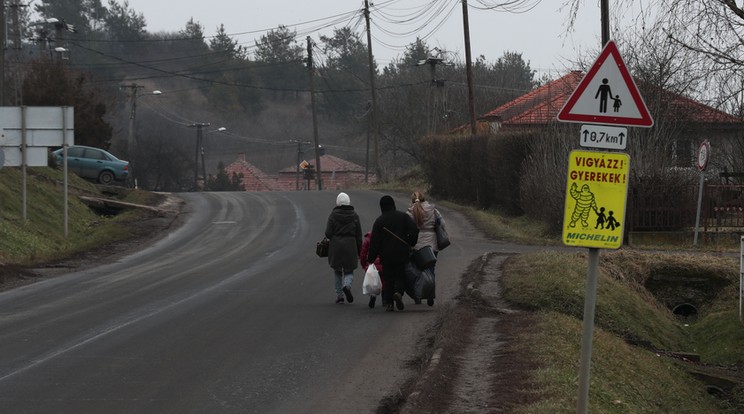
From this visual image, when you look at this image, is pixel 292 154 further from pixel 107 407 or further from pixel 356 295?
pixel 107 407

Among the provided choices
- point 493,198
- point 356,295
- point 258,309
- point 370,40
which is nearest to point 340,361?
point 258,309

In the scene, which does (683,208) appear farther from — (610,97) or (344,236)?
(610,97)

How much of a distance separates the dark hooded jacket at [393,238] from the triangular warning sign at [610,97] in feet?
24.6

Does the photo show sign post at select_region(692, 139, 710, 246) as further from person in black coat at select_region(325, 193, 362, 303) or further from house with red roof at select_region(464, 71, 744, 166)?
person in black coat at select_region(325, 193, 362, 303)

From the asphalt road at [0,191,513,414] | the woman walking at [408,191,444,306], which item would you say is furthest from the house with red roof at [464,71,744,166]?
the woman walking at [408,191,444,306]

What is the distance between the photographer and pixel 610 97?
261 inches

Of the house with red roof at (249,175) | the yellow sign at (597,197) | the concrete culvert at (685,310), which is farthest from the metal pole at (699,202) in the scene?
the house with red roof at (249,175)

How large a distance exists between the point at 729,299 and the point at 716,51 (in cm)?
653

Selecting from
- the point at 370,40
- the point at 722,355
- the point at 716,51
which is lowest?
the point at 722,355

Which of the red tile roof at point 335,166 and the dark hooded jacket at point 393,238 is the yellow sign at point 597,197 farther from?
the red tile roof at point 335,166

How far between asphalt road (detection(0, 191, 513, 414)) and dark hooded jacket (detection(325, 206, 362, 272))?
2.48 ft

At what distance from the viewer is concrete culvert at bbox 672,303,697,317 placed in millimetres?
20016

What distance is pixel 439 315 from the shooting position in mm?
13672

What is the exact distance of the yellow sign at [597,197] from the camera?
21.2ft
